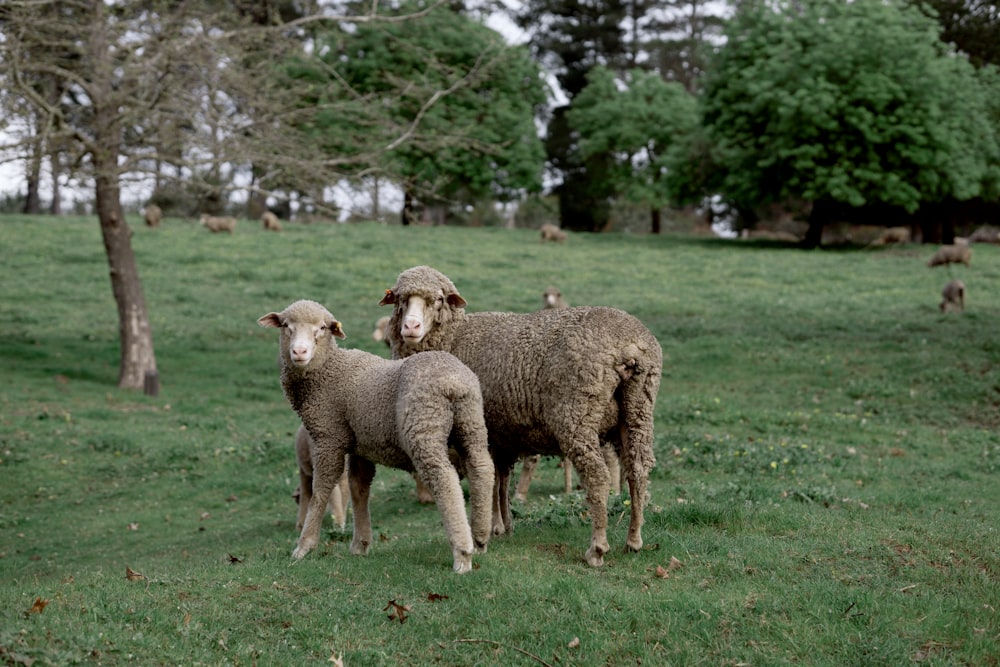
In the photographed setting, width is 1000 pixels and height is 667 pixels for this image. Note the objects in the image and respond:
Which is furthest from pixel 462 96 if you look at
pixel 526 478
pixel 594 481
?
pixel 594 481

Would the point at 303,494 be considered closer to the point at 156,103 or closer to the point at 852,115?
the point at 156,103

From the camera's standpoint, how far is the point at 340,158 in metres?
17.9

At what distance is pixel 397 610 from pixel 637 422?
2.44 metres

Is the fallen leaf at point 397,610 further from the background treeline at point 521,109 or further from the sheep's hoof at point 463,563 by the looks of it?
the background treeline at point 521,109

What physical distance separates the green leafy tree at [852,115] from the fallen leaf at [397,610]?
107ft

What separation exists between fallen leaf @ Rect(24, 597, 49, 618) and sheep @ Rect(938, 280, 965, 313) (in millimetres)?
22723

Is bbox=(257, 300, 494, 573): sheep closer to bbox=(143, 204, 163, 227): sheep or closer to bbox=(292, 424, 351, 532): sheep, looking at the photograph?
bbox=(292, 424, 351, 532): sheep

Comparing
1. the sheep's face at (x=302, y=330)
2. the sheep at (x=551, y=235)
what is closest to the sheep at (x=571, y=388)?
the sheep's face at (x=302, y=330)

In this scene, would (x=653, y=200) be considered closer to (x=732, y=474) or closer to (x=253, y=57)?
(x=253, y=57)

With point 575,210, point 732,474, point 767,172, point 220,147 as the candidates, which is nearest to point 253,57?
point 220,147

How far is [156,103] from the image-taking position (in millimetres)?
16859

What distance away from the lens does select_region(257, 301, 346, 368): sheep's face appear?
7.71 metres

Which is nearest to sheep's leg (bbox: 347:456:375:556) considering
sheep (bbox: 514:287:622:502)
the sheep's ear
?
the sheep's ear

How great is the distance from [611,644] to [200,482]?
860cm
